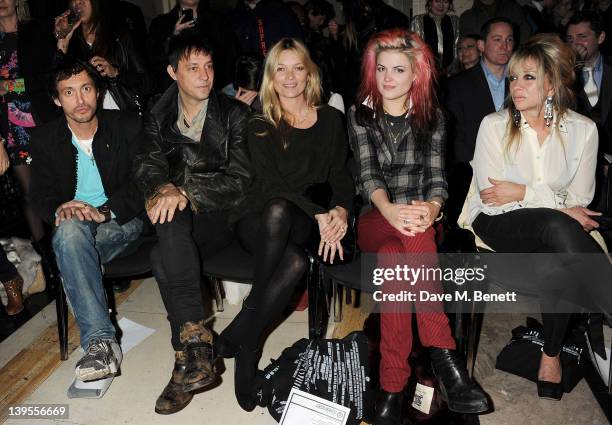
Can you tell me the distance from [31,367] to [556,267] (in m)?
2.49

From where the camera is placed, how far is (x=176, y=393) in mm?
2133

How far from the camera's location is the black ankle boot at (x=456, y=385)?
78.2 inches

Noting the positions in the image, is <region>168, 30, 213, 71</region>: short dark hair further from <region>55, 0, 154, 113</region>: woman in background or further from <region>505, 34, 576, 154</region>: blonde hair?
<region>505, 34, 576, 154</region>: blonde hair

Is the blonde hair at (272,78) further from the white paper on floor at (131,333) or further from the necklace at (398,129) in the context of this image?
the white paper on floor at (131,333)

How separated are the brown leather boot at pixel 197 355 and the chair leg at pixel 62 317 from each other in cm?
74

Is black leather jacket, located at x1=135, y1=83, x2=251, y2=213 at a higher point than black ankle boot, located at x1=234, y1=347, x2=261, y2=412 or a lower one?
higher

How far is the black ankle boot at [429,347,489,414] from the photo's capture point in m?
1.99

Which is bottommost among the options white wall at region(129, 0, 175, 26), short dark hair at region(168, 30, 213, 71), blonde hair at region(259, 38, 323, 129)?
blonde hair at region(259, 38, 323, 129)

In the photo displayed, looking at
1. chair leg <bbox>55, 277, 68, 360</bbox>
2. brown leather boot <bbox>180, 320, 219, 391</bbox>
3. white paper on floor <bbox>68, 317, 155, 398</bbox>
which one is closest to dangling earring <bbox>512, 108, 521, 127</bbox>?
brown leather boot <bbox>180, 320, 219, 391</bbox>

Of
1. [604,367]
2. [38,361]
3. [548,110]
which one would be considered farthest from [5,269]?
[604,367]

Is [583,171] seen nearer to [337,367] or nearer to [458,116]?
[458,116]

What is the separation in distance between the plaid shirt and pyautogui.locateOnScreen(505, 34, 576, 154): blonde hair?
32 centimetres

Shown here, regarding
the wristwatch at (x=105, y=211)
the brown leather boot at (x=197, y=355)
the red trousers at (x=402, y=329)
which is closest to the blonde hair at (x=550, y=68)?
the red trousers at (x=402, y=329)

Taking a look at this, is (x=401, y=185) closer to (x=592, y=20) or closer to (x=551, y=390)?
(x=551, y=390)
